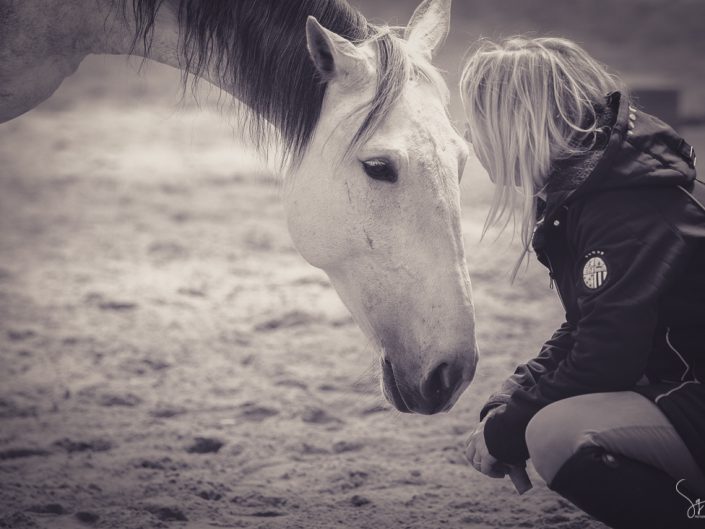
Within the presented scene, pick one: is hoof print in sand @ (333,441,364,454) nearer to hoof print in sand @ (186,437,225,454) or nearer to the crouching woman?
hoof print in sand @ (186,437,225,454)

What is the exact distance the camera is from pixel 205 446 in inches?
120

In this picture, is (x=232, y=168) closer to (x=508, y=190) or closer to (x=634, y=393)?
(x=508, y=190)

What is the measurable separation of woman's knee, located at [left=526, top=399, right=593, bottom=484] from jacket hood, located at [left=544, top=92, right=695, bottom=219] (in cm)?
50

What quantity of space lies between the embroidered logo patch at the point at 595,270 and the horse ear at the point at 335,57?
2.70 feet

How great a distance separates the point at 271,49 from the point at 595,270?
115 centimetres

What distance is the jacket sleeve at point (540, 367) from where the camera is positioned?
219cm

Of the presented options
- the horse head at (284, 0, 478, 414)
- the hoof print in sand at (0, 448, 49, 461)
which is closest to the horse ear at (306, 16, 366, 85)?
the horse head at (284, 0, 478, 414)

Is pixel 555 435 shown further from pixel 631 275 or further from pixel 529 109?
pixel 529 109

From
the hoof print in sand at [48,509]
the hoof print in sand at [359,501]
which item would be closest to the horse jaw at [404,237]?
the hoof print in sand at [359,501]

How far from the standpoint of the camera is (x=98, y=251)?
16.9ft

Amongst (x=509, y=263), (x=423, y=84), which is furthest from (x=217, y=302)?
(x=423, y=84)

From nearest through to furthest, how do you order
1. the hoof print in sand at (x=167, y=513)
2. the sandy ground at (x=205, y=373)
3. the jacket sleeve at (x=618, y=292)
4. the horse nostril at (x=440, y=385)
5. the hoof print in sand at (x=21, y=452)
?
the jacket sleeve at (x=618, y=292) < the horse nostril at (x=440, y=385) < the hoof print in sand at (x=167, y=513) < the sandy ground at (x=205, y=373) < the hoof print in sand at (x=21, y=452)

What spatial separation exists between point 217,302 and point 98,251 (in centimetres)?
115

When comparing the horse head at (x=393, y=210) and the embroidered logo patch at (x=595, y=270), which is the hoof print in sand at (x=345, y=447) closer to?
the horse head at (x=393, y=210)
